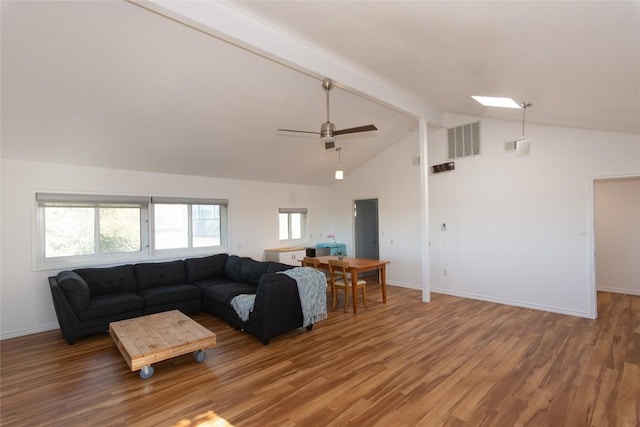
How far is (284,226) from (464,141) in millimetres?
4290

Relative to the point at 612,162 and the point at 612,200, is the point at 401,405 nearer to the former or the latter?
the point at 612,162

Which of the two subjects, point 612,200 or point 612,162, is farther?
point 612,200

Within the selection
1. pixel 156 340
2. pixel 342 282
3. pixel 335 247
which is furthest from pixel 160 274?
pixel 335 247

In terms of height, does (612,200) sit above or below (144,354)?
above

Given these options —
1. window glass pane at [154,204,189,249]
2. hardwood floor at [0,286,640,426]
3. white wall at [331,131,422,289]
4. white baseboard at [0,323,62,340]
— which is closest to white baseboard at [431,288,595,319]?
hardwood floor at [0,286,640,426]

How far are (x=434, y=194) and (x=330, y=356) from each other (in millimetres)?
4098

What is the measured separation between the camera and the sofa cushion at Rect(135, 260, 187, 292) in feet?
16.2

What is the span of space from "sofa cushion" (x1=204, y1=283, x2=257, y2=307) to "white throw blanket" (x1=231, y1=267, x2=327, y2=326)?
21 centimetres

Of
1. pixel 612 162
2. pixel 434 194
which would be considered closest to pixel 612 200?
pixel 612 162

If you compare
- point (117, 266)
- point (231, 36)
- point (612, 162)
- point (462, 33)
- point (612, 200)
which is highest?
point (231, 36)

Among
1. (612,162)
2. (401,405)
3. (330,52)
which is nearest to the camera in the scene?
(401,405)

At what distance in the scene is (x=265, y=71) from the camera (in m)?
3.71

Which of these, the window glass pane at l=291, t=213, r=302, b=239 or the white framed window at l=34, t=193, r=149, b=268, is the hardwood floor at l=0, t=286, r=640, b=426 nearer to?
the white framed window at l=34, t=193, r=149, b=268

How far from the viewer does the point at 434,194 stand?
6297 millimetres
